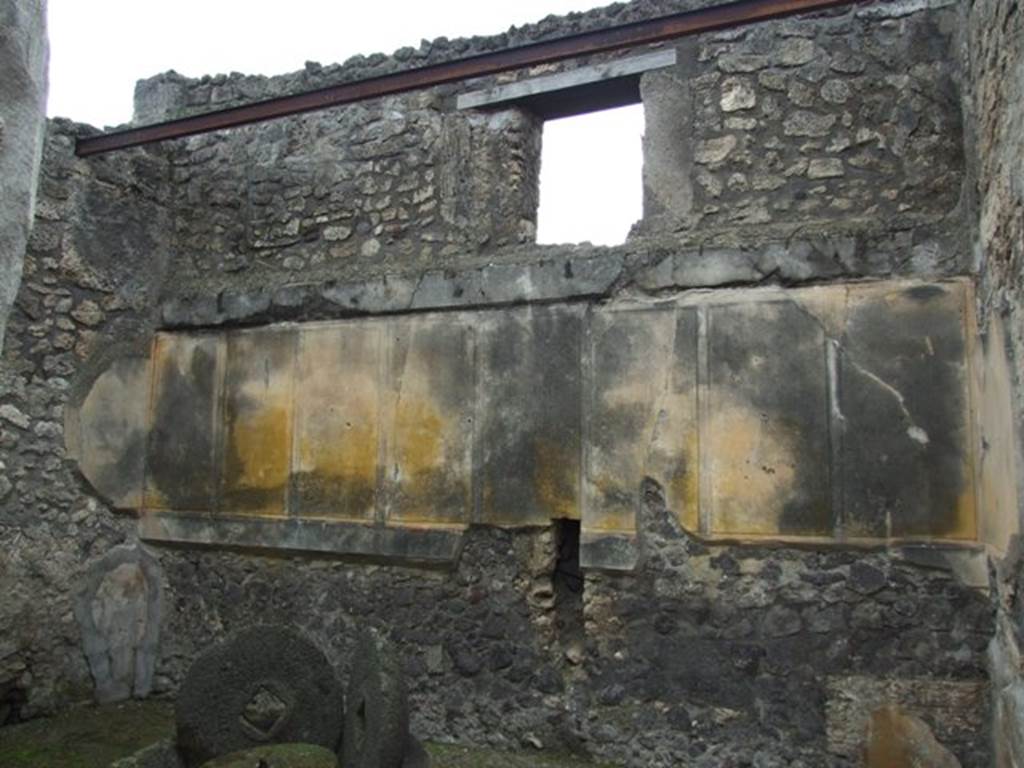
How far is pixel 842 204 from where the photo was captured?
455cm

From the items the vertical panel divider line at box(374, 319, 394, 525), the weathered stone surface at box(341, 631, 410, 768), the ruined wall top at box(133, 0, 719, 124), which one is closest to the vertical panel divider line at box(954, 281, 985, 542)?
the ruined wall top at box(133, 0, 719, 124)

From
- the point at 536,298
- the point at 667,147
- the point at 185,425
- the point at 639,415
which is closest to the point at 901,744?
the point at 639,415

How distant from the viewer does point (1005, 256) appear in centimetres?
344

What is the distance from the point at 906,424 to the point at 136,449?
4667mm

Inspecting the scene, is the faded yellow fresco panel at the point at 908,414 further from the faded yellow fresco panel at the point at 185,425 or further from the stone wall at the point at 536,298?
the faded yellow fresco panel at the point at 185,425

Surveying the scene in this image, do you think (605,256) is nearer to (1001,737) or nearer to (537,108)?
(537,108)

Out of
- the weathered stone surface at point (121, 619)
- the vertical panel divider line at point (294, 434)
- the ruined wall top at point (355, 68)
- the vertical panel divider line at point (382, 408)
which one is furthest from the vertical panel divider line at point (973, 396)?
the weathered stone surface at point (121, 619)

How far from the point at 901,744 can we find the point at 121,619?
455 cm

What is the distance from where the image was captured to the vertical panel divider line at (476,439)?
502 cm

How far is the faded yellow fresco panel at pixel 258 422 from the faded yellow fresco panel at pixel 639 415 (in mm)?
1988

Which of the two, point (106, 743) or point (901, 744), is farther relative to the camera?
point (106, 743)

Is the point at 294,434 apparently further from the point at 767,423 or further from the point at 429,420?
the point at 767,423

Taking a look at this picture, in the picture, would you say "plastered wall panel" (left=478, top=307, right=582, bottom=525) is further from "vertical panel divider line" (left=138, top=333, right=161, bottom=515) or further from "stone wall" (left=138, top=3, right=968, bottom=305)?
"vertical panel divider line" (left=138, top=333, right=161, bottom=515)

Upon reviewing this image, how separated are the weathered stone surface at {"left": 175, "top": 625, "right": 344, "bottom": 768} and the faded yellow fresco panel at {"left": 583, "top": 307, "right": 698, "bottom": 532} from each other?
1570mm
